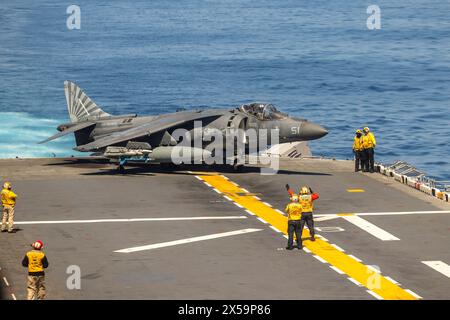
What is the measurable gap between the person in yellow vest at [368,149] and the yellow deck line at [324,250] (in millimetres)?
7201

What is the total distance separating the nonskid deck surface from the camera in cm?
3141

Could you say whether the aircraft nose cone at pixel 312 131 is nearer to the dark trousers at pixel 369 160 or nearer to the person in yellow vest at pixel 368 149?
the person in yellow vest at pixel 368 149

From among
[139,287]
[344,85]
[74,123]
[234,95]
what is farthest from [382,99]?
[139,287]

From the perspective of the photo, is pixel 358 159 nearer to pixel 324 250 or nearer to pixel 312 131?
pixel 312 131

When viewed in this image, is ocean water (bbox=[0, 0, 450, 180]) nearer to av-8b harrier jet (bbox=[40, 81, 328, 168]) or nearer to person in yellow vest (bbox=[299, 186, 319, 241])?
av-8b harrier jet (bbox=[40, 81, 328, 168])

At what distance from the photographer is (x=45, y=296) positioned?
97.6ft

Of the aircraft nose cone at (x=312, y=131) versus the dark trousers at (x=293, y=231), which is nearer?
the dark trousers at (x=293, y=231)

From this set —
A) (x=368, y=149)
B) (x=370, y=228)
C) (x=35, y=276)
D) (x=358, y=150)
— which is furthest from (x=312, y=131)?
(x=35, y=276)

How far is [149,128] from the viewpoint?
51.8 metres

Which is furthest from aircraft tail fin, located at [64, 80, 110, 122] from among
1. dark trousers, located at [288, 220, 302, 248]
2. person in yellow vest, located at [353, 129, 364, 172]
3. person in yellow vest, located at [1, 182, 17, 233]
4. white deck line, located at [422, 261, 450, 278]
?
white deck line, located at [422, 261, 450, 278]

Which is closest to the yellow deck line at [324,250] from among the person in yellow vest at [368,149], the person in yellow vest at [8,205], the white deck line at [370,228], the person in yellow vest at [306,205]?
the person in yellow vest at [306,205]

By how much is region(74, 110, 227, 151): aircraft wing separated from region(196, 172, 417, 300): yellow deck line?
3.27 m

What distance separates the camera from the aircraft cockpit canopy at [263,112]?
51375 mm

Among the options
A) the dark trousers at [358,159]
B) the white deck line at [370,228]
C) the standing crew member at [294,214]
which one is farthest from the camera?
the dark trousers at [358,159]
